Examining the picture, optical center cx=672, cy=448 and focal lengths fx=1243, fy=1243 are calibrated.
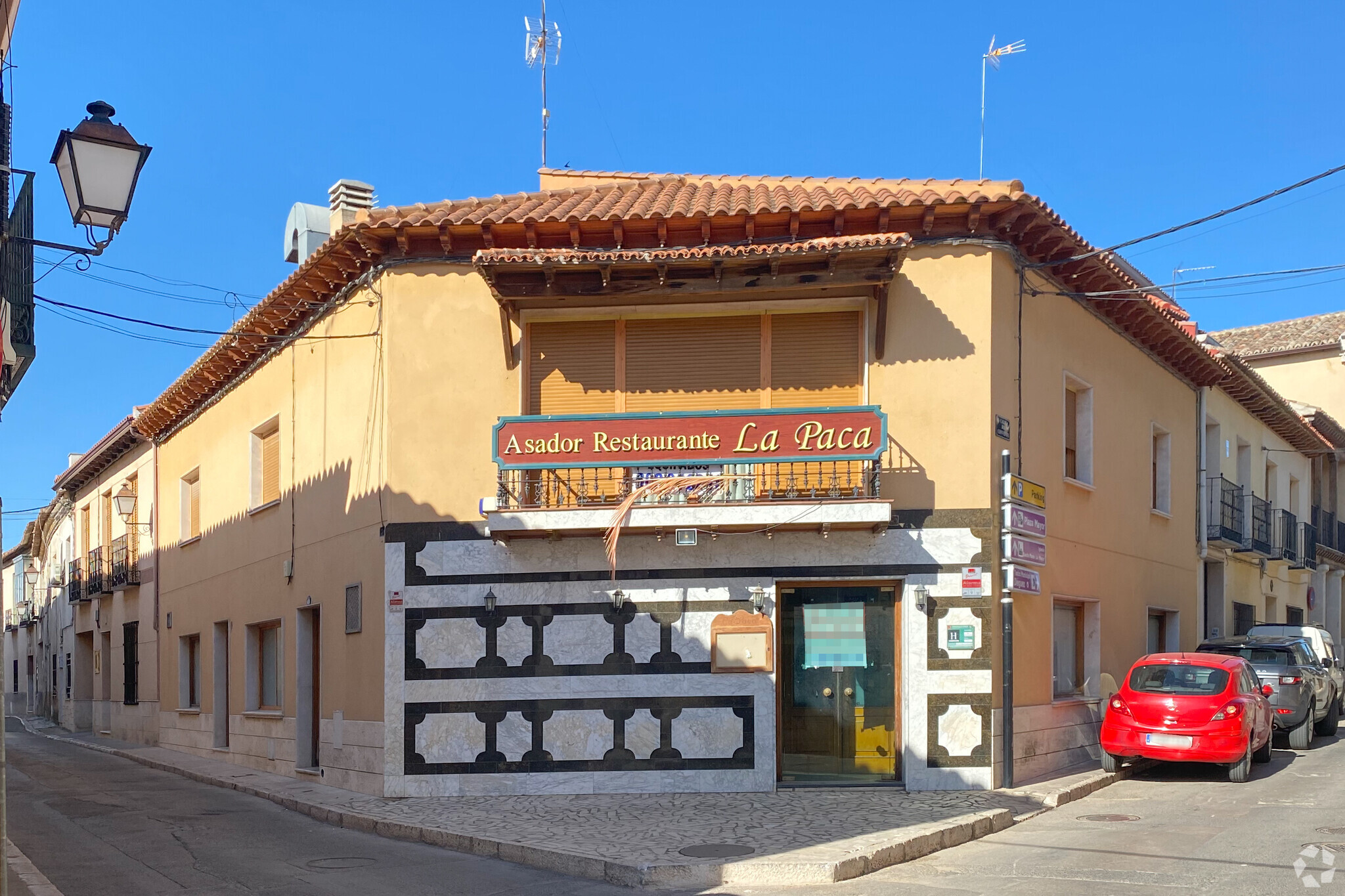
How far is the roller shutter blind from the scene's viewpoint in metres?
13.8

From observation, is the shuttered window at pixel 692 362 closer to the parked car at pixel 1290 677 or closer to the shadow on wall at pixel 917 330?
the shadow on wall at pixel 917 330

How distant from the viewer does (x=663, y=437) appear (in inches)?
516

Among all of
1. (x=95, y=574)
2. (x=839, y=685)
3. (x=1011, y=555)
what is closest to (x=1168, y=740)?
(x=1011, y=555)

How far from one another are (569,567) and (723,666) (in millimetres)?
A: 1961

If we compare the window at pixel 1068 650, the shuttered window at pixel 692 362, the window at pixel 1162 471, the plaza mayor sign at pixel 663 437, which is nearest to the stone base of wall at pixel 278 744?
the plaza mayor sign at pixel 663 437

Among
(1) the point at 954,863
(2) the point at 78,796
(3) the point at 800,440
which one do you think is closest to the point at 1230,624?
(3) the point at 800,440

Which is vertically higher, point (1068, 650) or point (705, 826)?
point (1068, 650)

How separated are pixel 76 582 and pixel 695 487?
76.4 feet

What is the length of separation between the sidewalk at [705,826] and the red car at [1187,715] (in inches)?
22.8

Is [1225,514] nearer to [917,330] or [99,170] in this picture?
[917,330]

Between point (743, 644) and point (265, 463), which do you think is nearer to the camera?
point (743, 644)

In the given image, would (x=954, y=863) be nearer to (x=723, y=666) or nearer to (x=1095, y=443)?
(x=723, y=666)

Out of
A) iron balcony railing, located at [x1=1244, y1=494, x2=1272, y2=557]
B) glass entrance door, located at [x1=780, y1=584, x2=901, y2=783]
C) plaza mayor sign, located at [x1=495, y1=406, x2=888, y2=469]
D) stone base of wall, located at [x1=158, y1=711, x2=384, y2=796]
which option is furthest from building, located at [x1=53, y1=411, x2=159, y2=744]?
iron balcony railing, located at [x1=1244, y1=494, x2=1272, y2=557]

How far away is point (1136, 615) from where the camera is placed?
1761cm
